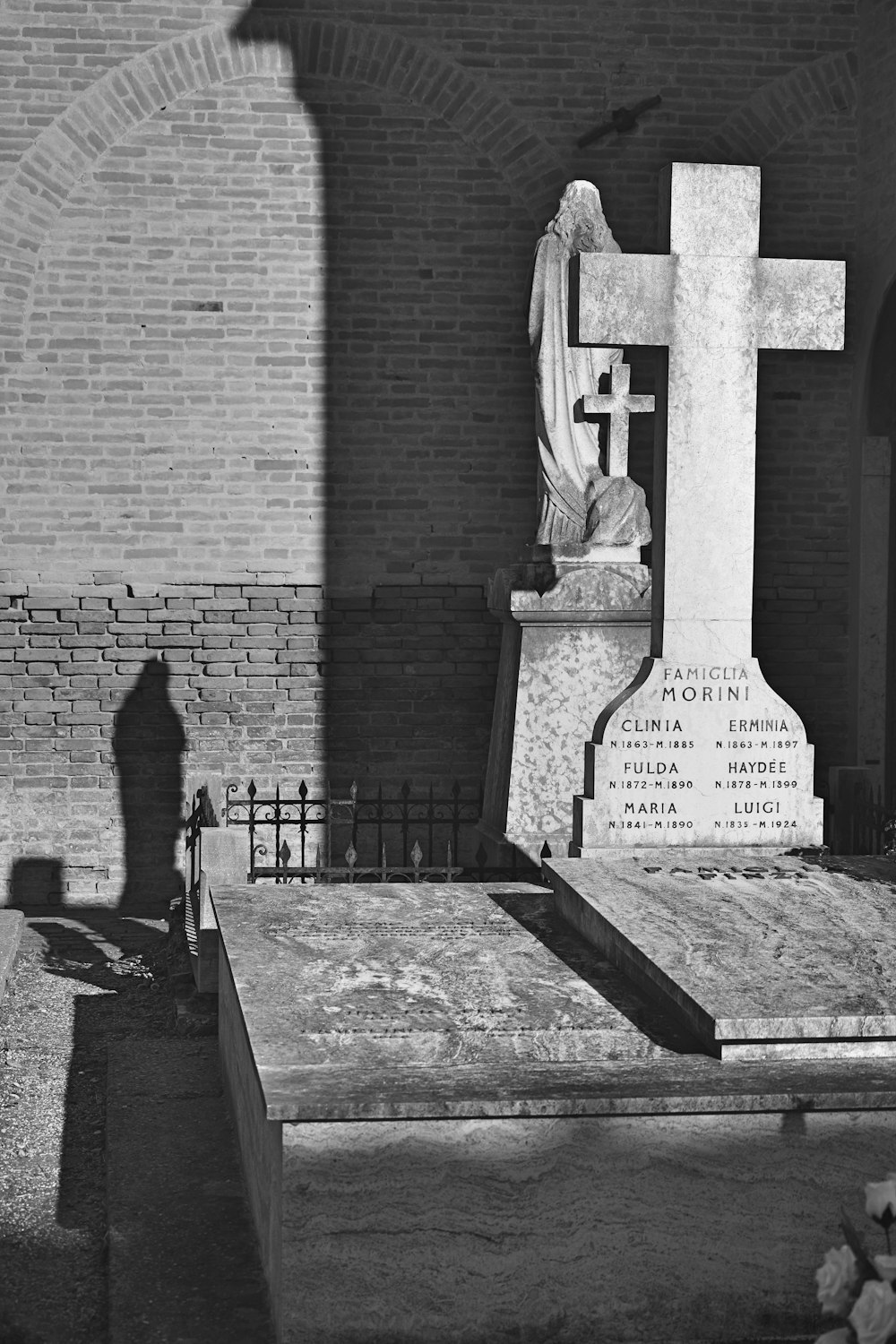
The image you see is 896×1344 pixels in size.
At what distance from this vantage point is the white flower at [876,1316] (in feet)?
8.87

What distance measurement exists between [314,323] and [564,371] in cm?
195

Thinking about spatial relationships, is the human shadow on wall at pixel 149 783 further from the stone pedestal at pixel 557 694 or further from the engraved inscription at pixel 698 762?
the engraved inscription at pixel 698 762

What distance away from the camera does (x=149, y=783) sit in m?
10.2

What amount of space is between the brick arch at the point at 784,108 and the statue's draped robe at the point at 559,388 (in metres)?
1.97

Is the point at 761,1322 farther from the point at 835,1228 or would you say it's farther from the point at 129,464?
the point at 129,464

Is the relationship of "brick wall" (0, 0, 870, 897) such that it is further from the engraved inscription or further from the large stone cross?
the engraved inscription

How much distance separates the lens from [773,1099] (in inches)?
149

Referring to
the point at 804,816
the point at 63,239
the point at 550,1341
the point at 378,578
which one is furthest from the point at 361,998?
the point at 63,239

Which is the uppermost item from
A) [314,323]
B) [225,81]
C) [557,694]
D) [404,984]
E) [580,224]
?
[225,81]

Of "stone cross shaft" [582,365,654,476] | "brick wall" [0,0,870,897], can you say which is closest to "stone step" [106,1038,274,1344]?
"stone cross shaft" [582,365,654,476]

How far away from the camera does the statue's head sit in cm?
888

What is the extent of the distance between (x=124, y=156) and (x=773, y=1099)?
783cm

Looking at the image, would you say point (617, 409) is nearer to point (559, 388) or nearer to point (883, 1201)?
point (559, 388)

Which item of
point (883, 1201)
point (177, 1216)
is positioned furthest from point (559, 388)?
point (883, 1201)
